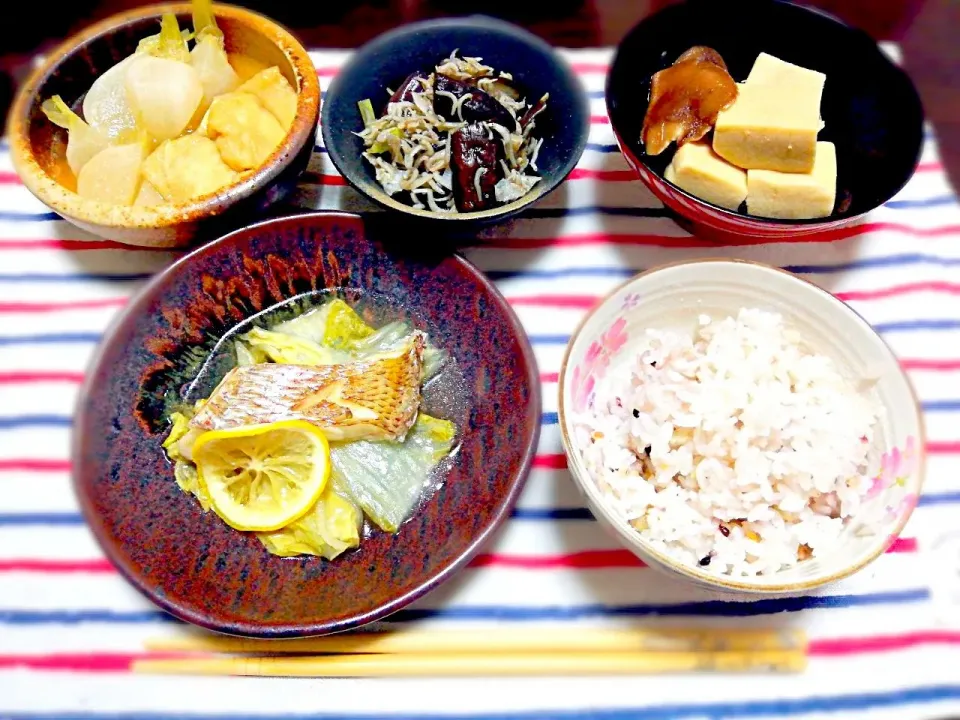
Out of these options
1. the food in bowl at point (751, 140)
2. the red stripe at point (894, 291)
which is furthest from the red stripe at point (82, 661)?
the red stripe at point (894, 291)

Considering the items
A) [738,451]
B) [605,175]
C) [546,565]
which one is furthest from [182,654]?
[605,175]

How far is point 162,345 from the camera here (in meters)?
1.33

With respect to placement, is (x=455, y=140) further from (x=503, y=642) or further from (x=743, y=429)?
(x=503, y=642)

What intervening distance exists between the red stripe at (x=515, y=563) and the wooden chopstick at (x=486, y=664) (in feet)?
0.49

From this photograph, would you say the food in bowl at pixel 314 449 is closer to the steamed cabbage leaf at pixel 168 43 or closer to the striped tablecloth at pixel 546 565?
the striped tablecloth at pixel 546 565

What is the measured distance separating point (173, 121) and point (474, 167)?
0.64 meters

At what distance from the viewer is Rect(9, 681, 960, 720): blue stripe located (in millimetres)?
1122

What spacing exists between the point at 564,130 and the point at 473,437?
68 centimetres

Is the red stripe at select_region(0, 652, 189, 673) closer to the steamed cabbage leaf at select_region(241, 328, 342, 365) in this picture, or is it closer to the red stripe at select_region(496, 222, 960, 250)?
the steamed cabbage leaf at select_region(241, 328, 342, 365)

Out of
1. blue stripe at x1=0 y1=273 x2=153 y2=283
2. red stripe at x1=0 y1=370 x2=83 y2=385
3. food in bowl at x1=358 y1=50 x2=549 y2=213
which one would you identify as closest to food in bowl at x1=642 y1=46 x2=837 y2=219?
food in bowl at x1=358 y1=50 x2=549 y2=213

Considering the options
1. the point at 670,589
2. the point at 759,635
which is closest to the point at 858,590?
the point at 759,635

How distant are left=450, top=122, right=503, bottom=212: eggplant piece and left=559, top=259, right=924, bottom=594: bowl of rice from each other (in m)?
0.38

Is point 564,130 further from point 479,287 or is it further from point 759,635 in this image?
point 759,635

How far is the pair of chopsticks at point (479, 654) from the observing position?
1.12 m
